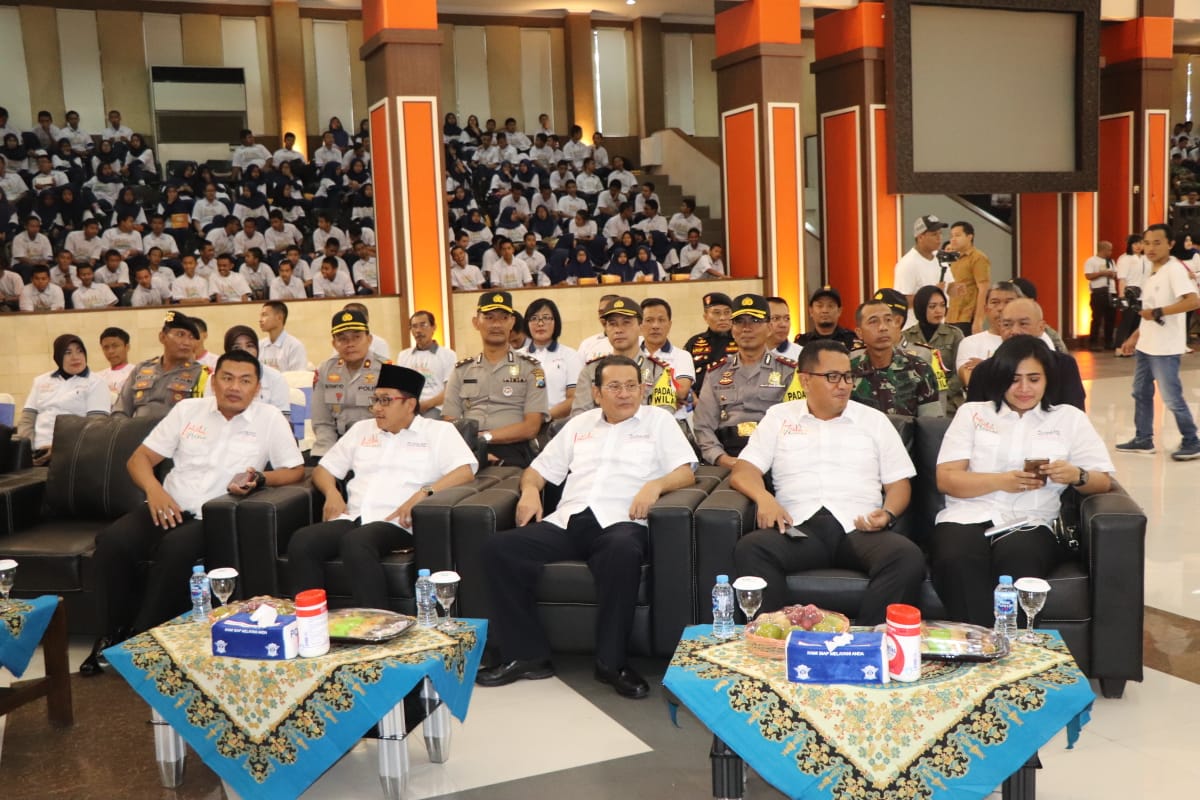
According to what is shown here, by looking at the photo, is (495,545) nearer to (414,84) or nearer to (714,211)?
(414,84)

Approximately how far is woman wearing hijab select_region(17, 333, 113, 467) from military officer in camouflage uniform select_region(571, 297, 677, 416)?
262 cm

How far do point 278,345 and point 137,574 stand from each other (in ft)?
11.4

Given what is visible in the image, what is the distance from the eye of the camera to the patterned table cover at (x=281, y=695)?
9.04 feet

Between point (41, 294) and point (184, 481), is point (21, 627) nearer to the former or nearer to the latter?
point (184, 481)

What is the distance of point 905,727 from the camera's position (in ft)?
7.89

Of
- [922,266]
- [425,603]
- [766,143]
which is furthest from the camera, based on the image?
[766,143]

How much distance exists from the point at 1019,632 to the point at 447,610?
Answer: 1439mm

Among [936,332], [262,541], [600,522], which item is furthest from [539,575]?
[936,332]

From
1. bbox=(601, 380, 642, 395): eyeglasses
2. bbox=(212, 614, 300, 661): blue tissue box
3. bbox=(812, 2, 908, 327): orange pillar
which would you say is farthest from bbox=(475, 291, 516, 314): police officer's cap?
bbox=(812, 2, 908, 327): orange pillar

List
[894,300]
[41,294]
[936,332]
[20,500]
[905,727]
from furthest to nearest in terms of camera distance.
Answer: [41,294] → [936,332] → [894,300] → [20,500] → [905,727]

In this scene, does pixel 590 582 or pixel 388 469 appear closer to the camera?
pixel 590 582

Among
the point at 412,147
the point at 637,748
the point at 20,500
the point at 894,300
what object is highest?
the point at 412,147

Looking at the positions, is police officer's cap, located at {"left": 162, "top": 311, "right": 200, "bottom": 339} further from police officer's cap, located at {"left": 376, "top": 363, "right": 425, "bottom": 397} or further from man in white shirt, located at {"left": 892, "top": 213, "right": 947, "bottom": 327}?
man in white shirt, located at {"left": 892, "top": 213, "right": 947, "bottom": 327}

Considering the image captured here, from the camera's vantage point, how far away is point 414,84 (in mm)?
10055
